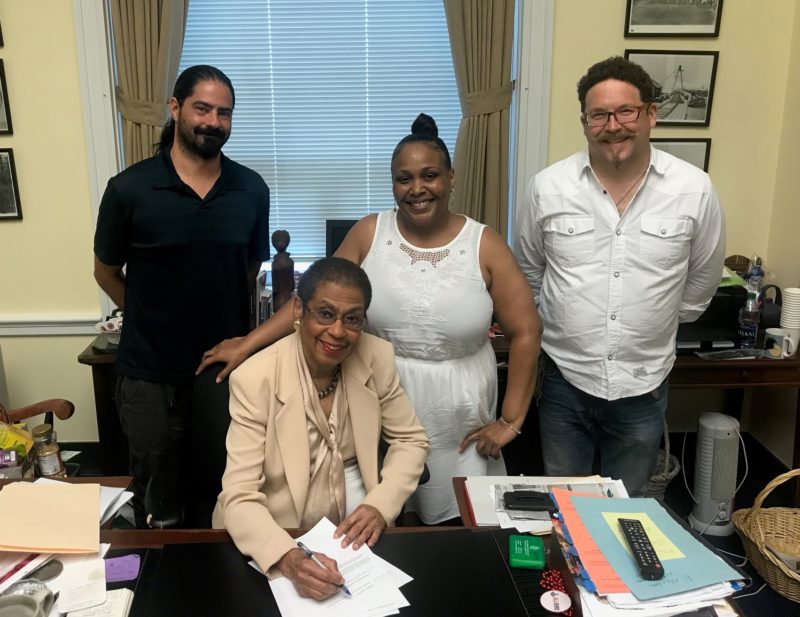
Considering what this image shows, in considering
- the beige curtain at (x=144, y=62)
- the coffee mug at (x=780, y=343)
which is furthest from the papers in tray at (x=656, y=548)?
the beige curtain at (x=144, y=62)

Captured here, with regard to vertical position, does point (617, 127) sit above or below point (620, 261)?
above

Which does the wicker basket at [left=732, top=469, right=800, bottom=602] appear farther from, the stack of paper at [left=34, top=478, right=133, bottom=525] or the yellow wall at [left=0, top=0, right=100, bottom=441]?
the yellow wall at [left=0, top=0, right=100, bottom=441]

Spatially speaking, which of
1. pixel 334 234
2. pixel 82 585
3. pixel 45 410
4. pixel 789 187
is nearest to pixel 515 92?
pixel 334 234

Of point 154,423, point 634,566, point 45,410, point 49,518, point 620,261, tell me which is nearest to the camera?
point 634,566

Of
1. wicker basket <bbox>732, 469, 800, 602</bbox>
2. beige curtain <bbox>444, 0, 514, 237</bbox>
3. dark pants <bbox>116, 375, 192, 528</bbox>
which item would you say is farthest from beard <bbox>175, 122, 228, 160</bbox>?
wicker basket <bbox>732, 469, 800, 602</bbox>

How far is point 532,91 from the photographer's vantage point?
2.91 m

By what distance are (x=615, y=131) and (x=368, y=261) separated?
0.72 meters

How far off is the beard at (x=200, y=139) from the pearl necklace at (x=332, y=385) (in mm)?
734

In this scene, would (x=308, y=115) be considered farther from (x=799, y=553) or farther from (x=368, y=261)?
(x=799, y=553)

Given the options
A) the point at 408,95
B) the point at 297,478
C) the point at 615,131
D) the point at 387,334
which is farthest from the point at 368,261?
the point at 408,95

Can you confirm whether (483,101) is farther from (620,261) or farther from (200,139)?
(200,139)

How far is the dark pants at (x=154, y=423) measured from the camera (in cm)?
193

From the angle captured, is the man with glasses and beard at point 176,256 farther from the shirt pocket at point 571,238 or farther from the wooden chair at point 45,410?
the shirt pocket at point 571,238

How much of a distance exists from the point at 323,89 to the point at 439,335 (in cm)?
186
